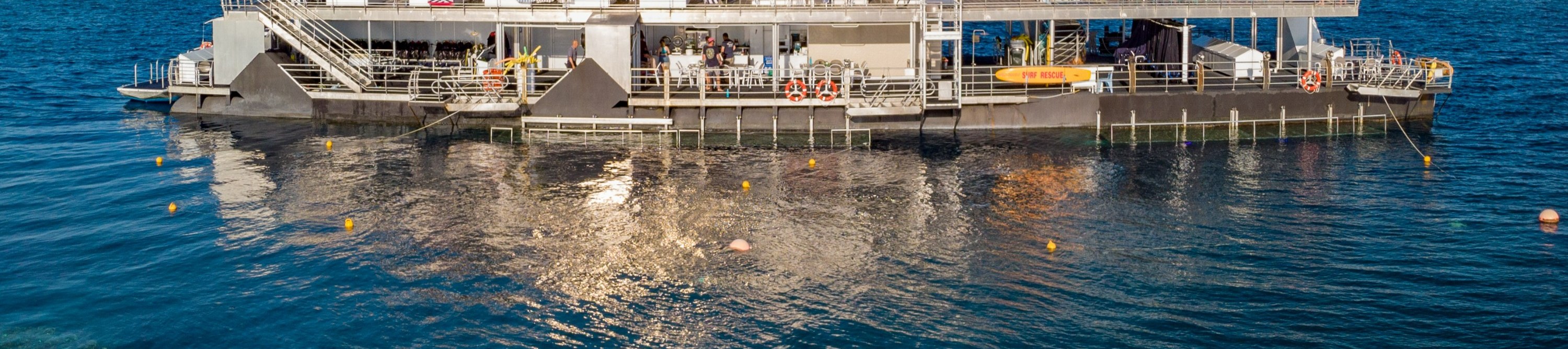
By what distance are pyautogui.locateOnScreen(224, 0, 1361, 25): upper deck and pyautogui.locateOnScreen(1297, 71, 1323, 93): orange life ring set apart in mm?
2388

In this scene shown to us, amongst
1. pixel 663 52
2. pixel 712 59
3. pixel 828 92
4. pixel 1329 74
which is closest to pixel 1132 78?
pixel 1329 74

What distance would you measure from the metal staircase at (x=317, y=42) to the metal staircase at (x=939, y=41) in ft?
59.8

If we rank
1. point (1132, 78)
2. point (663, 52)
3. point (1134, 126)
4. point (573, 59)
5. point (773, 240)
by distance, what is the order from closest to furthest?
1. point (773, 240)
2. point (1134, 126)
3. point (1132, 78)
4. point (573, 59)
5. point (663, 52)

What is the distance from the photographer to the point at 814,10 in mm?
50438

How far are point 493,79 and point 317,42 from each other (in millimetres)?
6906

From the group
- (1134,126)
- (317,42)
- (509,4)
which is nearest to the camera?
(1134,126)

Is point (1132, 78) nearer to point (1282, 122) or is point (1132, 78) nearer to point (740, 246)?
point (1282, 122)

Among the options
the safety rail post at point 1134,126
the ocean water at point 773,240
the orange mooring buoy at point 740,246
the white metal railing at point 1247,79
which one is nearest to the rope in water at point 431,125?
the ocean water at point 773,240

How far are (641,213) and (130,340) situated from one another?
1280cm

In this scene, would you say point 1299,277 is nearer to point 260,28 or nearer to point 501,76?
point 501,76

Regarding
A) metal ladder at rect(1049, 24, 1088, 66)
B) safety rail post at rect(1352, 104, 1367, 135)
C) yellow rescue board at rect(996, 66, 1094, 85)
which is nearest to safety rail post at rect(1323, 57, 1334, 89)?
safety rail post at rect(1352, 104, 1367, 135)

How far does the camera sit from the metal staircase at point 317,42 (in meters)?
51.6

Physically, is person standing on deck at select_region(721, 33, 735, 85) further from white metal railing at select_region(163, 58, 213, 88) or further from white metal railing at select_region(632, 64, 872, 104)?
white metal railing at select_region(163, 58, 213, 88)

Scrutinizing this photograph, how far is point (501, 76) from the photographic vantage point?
5016cm
